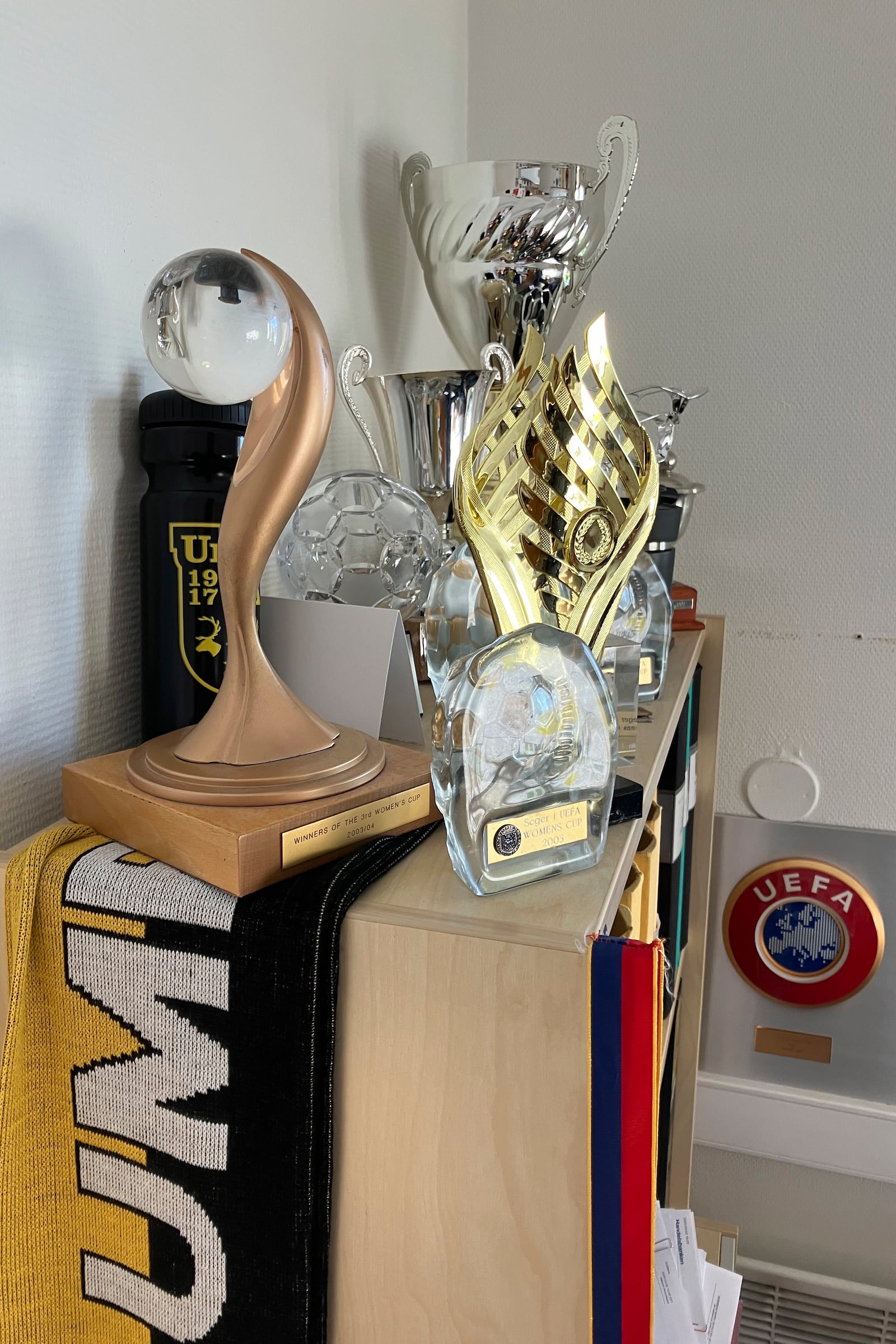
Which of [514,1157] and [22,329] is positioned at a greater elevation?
[22,329]

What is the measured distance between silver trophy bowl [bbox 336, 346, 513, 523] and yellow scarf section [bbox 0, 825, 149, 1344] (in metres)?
0.61

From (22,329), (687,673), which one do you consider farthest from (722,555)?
(22,329)

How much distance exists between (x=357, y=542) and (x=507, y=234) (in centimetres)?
65

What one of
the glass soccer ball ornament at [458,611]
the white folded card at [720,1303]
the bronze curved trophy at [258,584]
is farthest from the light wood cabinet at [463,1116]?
the white folded card at [720,1303]

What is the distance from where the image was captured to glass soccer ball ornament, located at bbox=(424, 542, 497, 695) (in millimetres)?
Result: 805

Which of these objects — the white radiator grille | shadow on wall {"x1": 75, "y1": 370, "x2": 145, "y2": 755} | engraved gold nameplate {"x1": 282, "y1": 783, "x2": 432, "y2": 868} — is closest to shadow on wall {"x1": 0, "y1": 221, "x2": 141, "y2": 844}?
shadow on wall {"x1": 75, "y1": 370, "x2": 145, "y2": 755}

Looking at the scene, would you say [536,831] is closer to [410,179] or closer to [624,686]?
[624,686]

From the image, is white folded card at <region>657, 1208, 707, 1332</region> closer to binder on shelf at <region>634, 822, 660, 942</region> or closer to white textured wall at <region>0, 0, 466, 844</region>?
binder on shelf at <region>634, 822, 660, 942</region>

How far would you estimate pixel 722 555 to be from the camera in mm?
1795

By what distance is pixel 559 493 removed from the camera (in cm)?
65

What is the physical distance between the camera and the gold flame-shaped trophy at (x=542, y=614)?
1.72ft

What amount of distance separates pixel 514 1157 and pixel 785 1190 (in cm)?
174

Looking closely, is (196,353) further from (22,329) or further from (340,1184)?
(340,1184)

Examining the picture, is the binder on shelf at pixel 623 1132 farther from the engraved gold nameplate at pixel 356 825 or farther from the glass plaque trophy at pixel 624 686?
the glass plaque trophy at pixel 624 686
